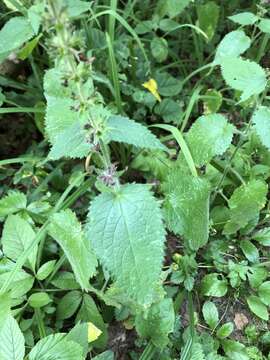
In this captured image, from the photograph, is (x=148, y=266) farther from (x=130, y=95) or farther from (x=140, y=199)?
(x=130, y=95)

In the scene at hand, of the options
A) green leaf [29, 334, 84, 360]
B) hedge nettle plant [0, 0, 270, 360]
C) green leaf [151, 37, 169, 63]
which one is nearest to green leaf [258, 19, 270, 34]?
hedge nettle plant [0, 0, 270, 360]

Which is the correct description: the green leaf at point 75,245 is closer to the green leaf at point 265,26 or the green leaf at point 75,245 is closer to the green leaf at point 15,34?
the green leaf at point 15,34

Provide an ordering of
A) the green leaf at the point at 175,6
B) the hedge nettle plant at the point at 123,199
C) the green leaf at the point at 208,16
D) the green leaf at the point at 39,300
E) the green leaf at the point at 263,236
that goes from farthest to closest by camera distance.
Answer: the green leaf at the point at 208,16 → the green leaf at the point at 175,6 → the green leaf at the point at 263,236 → the green leaf at the point at 39,300 → the hedge nettle plant at the point at 123,199

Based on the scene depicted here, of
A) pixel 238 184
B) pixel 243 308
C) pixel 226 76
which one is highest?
pixel 226 76

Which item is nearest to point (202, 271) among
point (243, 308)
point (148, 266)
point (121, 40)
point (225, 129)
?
point (243, 308)

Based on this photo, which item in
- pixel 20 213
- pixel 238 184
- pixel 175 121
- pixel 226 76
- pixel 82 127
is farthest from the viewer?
pixel 175 121

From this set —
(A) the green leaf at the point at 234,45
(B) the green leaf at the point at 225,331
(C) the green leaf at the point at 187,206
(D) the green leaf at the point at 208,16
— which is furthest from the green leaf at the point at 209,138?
(D) the green leaf at the point at 208,16

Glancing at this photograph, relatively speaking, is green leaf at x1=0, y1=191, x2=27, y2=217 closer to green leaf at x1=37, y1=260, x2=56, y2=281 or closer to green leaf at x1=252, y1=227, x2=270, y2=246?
green leaf at x1=37, y1=260, x2=56, y2=281
